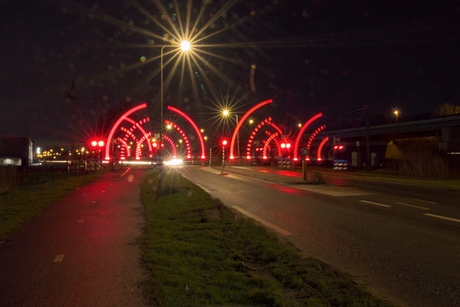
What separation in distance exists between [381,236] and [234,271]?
432 centimetres

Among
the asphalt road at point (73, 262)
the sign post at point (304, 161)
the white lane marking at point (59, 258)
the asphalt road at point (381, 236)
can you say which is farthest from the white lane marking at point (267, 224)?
the sign post at point (304, 161)

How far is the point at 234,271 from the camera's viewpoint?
6.17m

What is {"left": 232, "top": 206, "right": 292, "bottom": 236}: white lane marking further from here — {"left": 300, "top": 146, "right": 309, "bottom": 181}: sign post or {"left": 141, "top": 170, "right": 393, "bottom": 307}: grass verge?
{"left": 300, "top": 146, "right": 309, "bottom": 181}: sign post

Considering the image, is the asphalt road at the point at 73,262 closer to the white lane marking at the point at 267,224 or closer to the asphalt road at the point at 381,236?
the white lane marking at the point at 267,224

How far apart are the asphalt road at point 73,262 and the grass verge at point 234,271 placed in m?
0.38

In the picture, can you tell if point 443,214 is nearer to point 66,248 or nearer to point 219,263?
point 219,263

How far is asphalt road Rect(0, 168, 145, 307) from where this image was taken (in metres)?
5.36

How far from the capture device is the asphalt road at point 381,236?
588 centimetres

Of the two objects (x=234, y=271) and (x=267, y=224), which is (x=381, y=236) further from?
(x=234, y=271)

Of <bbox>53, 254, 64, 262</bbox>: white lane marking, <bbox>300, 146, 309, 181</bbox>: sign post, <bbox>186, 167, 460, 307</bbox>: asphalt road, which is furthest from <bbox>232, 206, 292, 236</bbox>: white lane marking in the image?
<bbox>300, 146, 309, 181</bbox>: sign post

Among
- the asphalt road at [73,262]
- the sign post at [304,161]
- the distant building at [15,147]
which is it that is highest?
the distant building at [15,147]

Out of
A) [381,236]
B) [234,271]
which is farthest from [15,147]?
[234,271]

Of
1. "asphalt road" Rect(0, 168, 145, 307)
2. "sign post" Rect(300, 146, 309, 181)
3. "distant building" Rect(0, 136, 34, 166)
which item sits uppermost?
"distant building" Rect(0, 136, 34, 166)

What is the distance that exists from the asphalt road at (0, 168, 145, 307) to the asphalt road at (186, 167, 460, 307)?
10.9 ft
